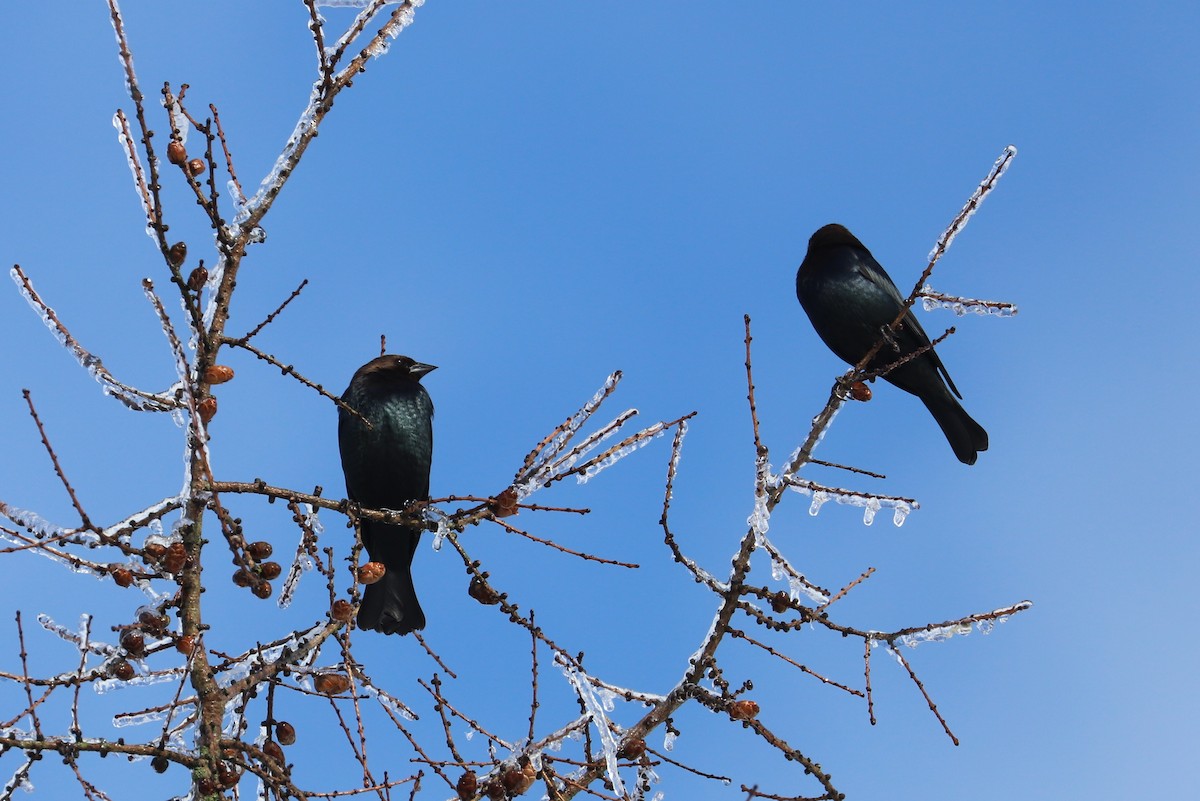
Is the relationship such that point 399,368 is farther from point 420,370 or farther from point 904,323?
point 904,323

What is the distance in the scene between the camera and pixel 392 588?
5.06m

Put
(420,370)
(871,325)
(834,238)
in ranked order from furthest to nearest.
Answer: (834,238)
(871,325)
(420,370)

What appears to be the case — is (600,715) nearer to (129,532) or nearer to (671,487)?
(671,487)

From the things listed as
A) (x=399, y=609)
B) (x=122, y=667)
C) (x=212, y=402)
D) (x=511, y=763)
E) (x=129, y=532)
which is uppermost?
(x=399, y=609)

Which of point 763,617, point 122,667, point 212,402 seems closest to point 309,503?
point 212,402

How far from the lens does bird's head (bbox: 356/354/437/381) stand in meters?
5.21

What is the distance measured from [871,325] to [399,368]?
2497 mm

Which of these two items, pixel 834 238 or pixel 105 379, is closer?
pixel 105 379

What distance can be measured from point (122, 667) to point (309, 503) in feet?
2.34

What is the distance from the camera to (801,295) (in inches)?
245

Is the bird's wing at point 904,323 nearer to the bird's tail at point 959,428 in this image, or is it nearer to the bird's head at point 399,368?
the bird's tail at point 959,428

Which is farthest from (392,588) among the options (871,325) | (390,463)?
(871,325)

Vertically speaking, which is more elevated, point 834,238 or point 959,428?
point 834,238

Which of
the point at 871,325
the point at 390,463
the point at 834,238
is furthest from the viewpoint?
the point at 834,238
